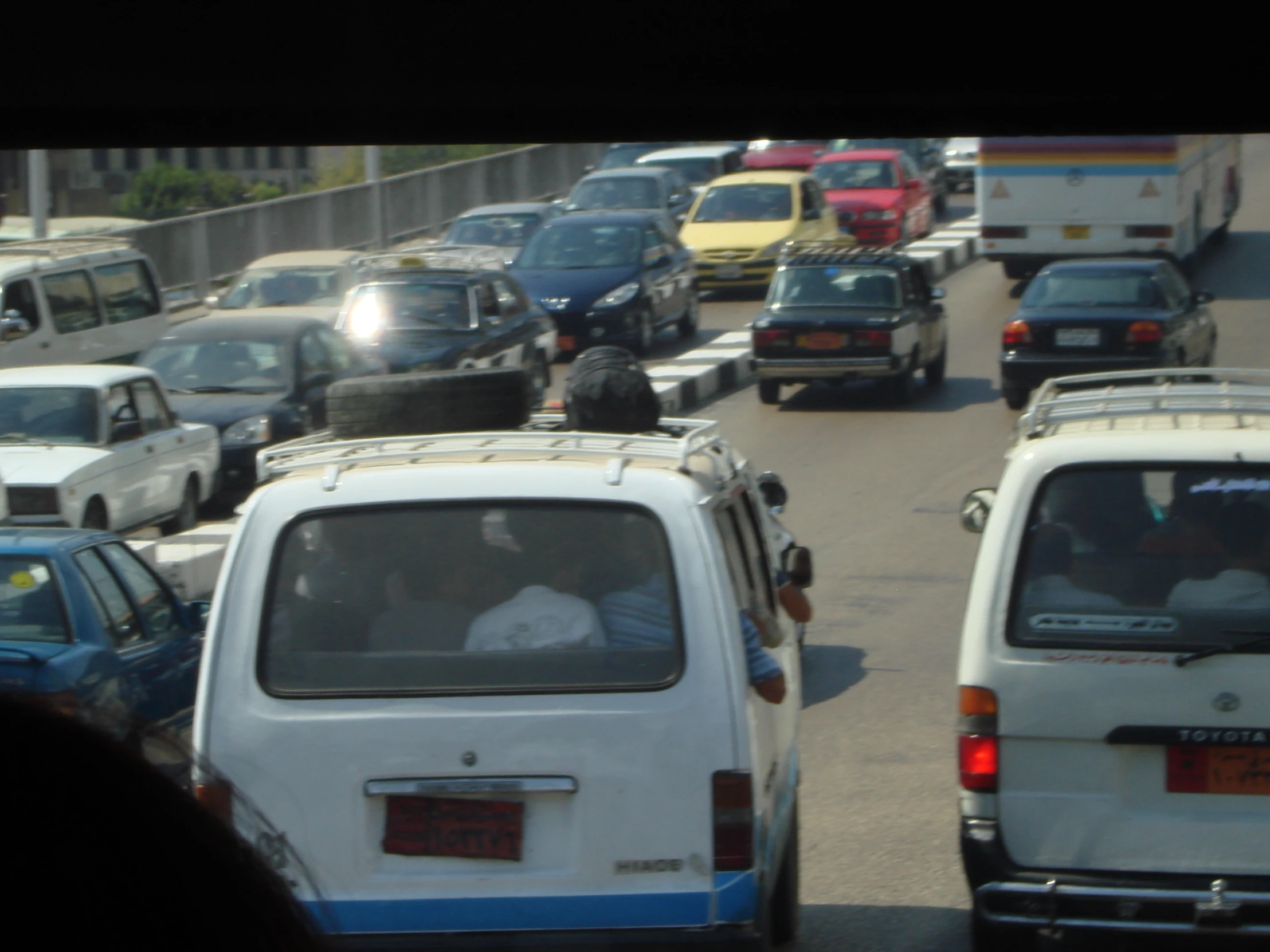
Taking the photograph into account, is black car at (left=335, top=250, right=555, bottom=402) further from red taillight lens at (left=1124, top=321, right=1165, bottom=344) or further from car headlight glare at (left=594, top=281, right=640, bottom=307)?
red taillight lens at (left=1124, top=321, right=1165, bottom=344)

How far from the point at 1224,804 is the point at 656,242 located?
65.1ft

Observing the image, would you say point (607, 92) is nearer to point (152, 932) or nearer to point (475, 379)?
point (152, 932)

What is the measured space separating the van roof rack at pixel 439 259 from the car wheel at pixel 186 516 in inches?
238

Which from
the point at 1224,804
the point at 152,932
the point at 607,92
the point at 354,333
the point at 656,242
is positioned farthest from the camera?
the point at 656,242

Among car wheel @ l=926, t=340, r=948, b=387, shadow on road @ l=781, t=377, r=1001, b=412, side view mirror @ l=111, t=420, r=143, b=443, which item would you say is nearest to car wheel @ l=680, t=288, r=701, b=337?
shadow on road @ l=781, t=377, r=1001, b=412

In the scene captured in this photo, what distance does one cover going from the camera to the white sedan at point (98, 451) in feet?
43.8

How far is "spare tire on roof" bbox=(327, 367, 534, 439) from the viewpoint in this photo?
6625 millimetres

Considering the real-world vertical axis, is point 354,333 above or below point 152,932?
below

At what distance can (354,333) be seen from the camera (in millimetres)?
20250


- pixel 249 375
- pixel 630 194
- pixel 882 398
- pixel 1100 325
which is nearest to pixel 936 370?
pixel 882 398

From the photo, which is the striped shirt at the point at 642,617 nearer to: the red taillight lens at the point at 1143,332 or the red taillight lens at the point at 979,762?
the red taillight lens at the point at 979,762

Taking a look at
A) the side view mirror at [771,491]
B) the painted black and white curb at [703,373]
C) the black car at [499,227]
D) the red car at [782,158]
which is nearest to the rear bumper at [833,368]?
the painted black and white curb at [703,373]

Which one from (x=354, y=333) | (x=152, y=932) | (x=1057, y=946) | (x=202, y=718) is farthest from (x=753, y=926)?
(x=354, y=333)

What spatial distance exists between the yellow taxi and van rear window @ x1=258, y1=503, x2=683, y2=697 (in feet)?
77.5
